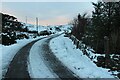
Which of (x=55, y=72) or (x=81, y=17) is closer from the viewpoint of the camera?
(x=55, y=72)

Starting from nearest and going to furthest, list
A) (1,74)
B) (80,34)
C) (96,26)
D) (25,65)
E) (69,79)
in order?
1. (69,79)
2. (1,74)
3. (25,65)
4. (96,26)
5. (80,34)

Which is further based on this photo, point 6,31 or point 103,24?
point 6,31

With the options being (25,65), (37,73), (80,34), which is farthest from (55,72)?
(80,34)

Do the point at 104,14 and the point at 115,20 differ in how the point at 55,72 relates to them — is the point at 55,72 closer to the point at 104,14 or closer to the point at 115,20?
the point at 115,20

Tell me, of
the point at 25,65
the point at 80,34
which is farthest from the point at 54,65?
the point at 80,34

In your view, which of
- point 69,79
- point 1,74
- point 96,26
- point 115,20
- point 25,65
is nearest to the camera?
point 69,79

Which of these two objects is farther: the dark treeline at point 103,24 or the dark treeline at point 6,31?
the dark treeline at point 6,31

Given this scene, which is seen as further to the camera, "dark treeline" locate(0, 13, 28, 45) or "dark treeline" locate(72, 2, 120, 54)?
"dark treeline" locate(0, 13, 28, 45)

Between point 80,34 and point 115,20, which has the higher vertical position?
point 115,20

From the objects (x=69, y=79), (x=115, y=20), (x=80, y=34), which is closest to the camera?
(x=69, y=79)

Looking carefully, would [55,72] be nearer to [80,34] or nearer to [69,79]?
[69,79]

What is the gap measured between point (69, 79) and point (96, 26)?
27.1 metres

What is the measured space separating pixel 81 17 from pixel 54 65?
35.6m

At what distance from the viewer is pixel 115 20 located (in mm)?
35812
